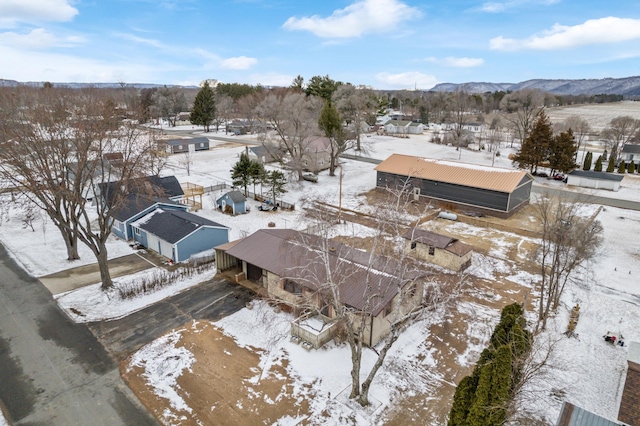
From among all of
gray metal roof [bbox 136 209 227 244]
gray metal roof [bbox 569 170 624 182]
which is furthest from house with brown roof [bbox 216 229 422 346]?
gray metal roof [bbox 569 170 624 182]

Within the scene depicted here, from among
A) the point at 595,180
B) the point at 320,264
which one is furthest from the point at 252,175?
the point at 595,180

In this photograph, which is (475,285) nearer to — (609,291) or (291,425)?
(609,291)

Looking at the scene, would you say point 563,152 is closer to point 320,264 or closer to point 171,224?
point 320,264

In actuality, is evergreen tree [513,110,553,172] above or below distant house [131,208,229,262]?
above

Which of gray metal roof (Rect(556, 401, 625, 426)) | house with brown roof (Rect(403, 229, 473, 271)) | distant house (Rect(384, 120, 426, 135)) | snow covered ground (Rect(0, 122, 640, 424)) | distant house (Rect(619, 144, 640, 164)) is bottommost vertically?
snow covered ground (Rect(0, 122, 640, 424))

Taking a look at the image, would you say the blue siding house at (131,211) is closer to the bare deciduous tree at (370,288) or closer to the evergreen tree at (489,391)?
the bare deciduous tree at (370,288)

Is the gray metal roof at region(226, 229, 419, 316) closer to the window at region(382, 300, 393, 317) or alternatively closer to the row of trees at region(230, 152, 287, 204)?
the window at region(382, 300, 393, 317)
